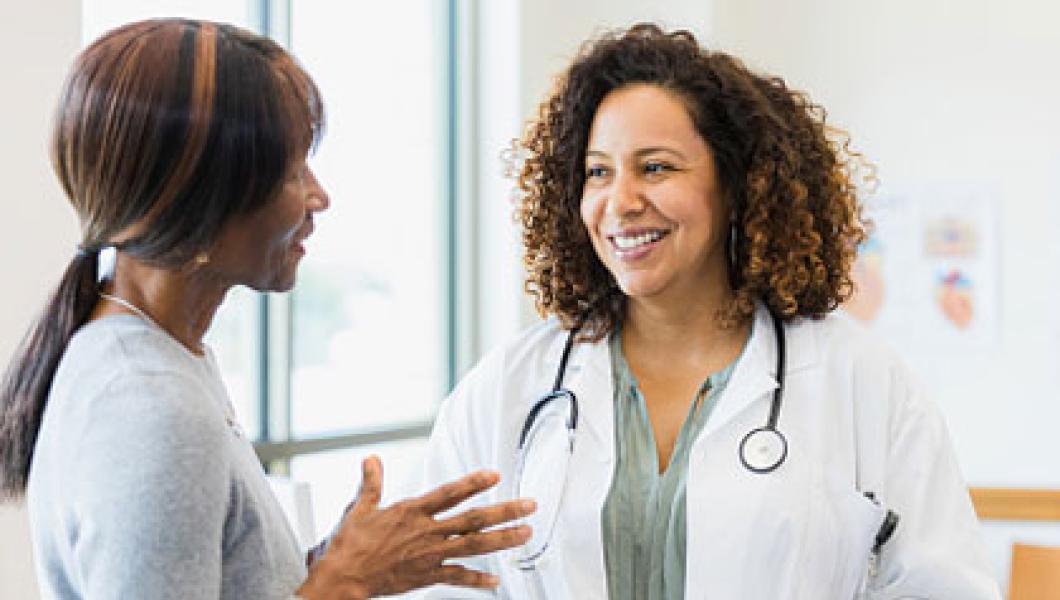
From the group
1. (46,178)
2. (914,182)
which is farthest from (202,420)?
(914,182)

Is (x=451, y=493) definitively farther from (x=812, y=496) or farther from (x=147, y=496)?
(x=812, y=496)

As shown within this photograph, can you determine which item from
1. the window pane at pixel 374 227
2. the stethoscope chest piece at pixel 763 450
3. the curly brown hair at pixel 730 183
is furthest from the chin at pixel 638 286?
the window pane at pixel 374 227

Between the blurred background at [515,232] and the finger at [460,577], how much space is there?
205 centimetres

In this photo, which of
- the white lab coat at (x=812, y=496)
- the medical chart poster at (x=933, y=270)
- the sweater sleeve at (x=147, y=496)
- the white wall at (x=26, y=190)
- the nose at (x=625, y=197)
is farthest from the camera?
the medical chart poster at (x=933, y=270)

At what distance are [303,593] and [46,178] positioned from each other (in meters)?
1.32

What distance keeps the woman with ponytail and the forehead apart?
0.76 m

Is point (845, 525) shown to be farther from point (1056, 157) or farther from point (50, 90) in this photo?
point (1056, 157)

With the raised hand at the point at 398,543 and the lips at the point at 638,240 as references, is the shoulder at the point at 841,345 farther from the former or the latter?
the raised hand at the point at 398,543

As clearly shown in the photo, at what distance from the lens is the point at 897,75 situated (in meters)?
3.69

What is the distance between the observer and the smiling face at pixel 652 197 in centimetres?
168

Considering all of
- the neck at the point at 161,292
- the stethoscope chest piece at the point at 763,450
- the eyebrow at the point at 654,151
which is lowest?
the stethoscope chest piece at the point at 763,450

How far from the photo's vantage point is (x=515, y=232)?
12.3 ft

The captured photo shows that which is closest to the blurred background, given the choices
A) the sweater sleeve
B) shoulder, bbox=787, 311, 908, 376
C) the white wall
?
the white wall

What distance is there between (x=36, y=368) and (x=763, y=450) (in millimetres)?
967
